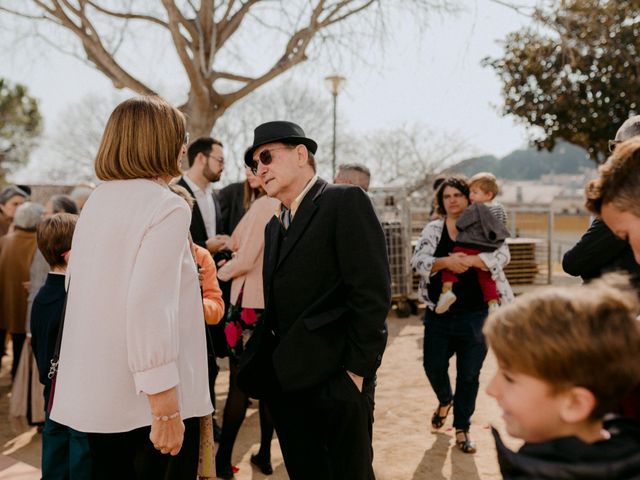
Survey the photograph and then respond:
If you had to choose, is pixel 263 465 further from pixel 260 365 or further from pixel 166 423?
pixel 166 423

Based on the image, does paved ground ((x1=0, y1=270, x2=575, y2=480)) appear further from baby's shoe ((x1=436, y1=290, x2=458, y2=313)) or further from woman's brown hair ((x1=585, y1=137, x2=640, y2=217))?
woman's brown hair ((x1=585, y1=137, x2=640, y2=217))

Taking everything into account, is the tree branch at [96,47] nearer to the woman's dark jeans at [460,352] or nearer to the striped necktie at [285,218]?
the woman's dark jeans at [460,352]

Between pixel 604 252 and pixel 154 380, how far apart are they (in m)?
1.75

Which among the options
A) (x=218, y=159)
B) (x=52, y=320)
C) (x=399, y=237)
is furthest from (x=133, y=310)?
(x=399, y=237)

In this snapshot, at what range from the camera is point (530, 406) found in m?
1.30

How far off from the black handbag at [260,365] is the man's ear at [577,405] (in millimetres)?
1595

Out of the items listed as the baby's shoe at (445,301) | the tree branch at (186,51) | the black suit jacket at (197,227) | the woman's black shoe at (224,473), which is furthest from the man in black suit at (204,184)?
the tree branch at (186,51)

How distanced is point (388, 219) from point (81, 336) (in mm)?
8721

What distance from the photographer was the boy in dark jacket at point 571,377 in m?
1.22

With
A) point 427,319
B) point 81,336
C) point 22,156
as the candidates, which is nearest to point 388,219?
point 427,319

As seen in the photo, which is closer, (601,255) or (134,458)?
(134,458)

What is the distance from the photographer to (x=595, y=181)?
1503 mm

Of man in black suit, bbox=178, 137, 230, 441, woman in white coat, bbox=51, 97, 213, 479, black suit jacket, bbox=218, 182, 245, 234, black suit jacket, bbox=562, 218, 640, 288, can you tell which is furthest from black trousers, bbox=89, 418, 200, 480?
black suit jacket, bbox=218, 182, 245, 234

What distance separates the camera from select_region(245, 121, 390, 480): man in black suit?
2.48m
